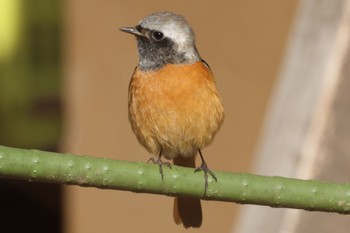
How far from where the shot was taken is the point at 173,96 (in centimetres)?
403

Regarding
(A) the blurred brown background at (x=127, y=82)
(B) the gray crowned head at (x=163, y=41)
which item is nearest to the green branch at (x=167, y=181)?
(B) the gray crowned head at (x=163, y=41)

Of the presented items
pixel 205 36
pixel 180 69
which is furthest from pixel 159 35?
pixel 205 36

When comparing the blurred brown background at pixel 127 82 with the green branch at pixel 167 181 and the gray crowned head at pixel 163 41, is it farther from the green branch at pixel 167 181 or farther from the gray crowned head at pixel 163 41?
the green branch at pixel 167 181

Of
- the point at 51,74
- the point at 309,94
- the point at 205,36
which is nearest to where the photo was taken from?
the point at 309,94

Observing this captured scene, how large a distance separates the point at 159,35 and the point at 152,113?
1.07 ft

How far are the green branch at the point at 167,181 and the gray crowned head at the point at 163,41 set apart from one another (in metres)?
1.06

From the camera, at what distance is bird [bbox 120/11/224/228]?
13.3 ft

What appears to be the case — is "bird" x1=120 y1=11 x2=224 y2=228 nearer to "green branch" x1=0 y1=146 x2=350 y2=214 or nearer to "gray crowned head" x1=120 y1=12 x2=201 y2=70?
"gray crowned head" x1=120 y1=12 x2=201 y2=70

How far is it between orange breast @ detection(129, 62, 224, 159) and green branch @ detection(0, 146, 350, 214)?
2.89 ft

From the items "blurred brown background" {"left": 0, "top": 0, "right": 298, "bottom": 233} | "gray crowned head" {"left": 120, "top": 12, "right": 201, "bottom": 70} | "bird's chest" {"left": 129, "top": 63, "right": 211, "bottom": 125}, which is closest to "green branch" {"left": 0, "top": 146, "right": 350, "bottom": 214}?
"bird's chest" {"left": 129, "top": 63, "right": 211, "bottom": 125}

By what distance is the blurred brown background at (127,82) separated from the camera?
629 cm

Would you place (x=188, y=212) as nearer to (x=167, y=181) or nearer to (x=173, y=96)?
(x=173, y=96)

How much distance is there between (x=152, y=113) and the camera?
4.05 metres

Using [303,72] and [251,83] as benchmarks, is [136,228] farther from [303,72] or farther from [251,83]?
[303,72]
